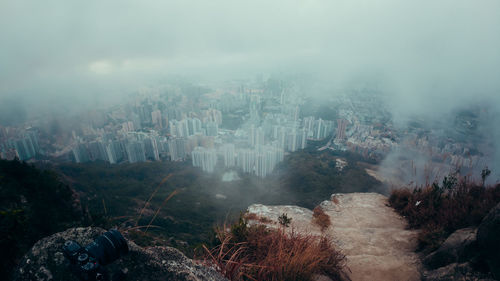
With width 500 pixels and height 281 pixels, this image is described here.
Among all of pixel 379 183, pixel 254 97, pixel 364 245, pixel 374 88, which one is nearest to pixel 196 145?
pixel 254 97

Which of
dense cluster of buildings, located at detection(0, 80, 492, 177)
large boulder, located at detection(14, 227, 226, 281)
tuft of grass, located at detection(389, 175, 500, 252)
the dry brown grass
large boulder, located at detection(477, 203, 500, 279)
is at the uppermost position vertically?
large boulder, located at detection(14, 227, 226, 281)

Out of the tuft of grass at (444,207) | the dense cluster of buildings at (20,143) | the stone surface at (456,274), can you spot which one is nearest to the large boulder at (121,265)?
the stone surface at (456,274)

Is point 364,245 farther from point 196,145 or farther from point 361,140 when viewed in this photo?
point 196,145

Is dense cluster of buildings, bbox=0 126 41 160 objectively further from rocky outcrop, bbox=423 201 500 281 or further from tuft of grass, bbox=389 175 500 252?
rocky outcrop, bbox=423 201 500 281

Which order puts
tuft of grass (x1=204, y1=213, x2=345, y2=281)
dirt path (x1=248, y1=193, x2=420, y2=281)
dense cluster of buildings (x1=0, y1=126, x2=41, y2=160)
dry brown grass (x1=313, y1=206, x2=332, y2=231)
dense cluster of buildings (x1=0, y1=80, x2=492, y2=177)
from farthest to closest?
dense cluster of buildings (x1=0, y1=126, x2=41, y2=160) < dense cluster of buildings (x1=0, y1=80, x2=492, y2=177) < dry brown grass (x1=313, y1=206, x2=332, y2=231) < dirt path (x1=248, y1=193, x2=420, y2=281) < tuft of grass (x1=204, y1=213, x2=345, y2=281)

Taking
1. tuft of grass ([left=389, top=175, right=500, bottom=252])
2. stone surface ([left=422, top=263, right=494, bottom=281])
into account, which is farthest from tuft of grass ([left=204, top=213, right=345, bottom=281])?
tuft of grass ([left=389, top=175, right=500, bottom=252])
